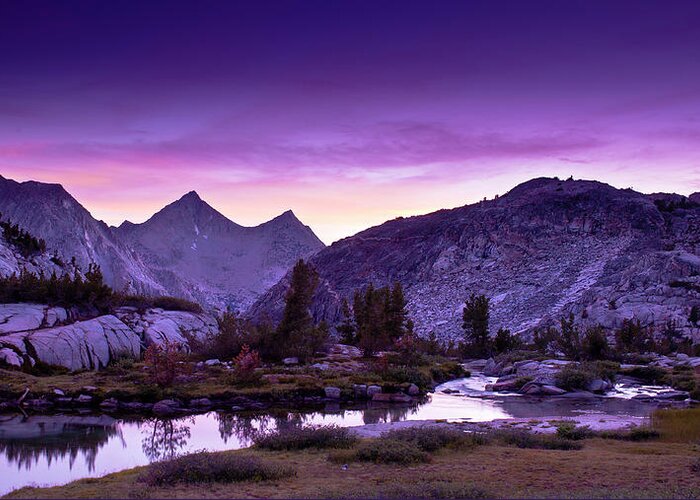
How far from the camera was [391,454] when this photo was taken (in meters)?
17.9

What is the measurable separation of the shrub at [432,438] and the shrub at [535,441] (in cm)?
167

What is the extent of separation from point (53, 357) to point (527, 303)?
95.2 metres

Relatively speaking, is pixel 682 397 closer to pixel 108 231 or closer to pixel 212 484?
pixel 212 484

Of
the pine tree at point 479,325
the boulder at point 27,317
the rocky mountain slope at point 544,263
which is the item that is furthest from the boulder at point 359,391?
the rocky mountain slope at point 544,263

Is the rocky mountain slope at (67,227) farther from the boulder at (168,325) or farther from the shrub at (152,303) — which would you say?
the boulder at (168,325)

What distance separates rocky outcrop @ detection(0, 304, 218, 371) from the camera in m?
39.7

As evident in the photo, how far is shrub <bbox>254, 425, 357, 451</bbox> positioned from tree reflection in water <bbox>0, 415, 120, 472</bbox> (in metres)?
6.12

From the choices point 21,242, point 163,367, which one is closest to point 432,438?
point 163,367

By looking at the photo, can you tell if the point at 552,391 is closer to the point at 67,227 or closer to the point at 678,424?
the point at 678,424

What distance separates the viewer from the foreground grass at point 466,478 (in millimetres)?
13406

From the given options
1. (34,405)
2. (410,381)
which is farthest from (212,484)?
(410,381)

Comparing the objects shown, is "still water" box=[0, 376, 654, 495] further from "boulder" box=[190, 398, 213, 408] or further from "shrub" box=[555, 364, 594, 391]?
"shrub" box=[555, 364, 594, 391]

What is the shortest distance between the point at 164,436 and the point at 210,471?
12.4 metres

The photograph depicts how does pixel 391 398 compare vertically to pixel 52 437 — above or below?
below
